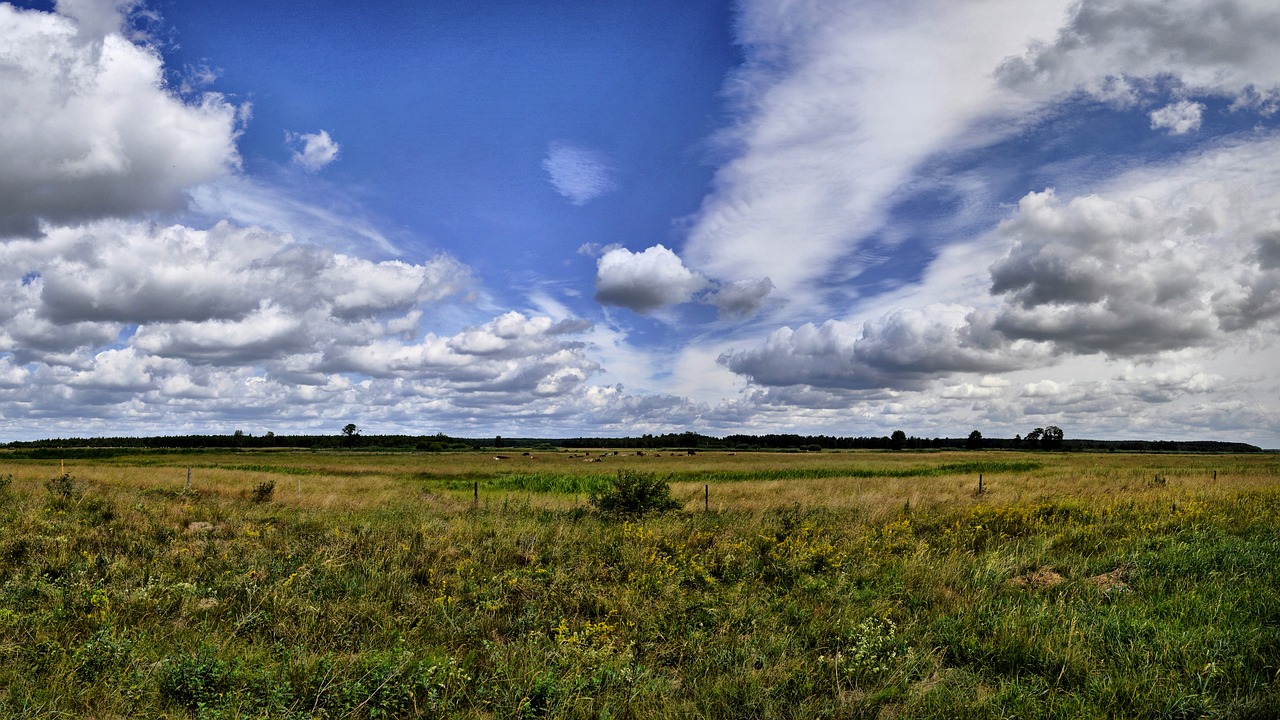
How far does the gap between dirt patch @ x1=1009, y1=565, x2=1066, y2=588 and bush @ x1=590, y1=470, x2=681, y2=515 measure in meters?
10.2

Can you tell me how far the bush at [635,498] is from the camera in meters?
19.3

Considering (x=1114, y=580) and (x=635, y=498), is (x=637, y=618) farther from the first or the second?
(x=635, y=498)

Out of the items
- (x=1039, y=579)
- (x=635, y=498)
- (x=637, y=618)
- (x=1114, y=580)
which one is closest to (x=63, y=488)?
(x=635, y=498)

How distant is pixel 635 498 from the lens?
64.4 feet

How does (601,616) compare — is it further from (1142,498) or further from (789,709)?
(1142,498)

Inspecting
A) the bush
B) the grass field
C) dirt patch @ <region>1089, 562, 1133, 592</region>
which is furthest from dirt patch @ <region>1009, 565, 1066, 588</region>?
the bush

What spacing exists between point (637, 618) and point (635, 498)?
10.9 m

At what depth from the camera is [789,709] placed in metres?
5.90

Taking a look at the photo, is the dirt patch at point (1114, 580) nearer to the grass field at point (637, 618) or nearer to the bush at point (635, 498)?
the grass field at point (637, 618)

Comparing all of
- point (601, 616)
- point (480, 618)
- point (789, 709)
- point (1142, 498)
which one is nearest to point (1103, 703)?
point (789, 709)

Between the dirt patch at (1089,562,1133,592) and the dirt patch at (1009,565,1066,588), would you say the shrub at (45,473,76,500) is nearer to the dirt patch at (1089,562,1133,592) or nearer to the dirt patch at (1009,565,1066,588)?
the dirt patch at (1009,565,1066,588)

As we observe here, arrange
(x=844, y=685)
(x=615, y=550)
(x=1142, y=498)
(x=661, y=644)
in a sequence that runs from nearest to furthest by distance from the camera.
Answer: (x=844, y=685)
(x=661, y=644)
(x=615, y=550)
(x=1142, y=498)

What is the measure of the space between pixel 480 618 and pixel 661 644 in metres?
2.68

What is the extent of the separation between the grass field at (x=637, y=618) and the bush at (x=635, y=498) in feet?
13.0
